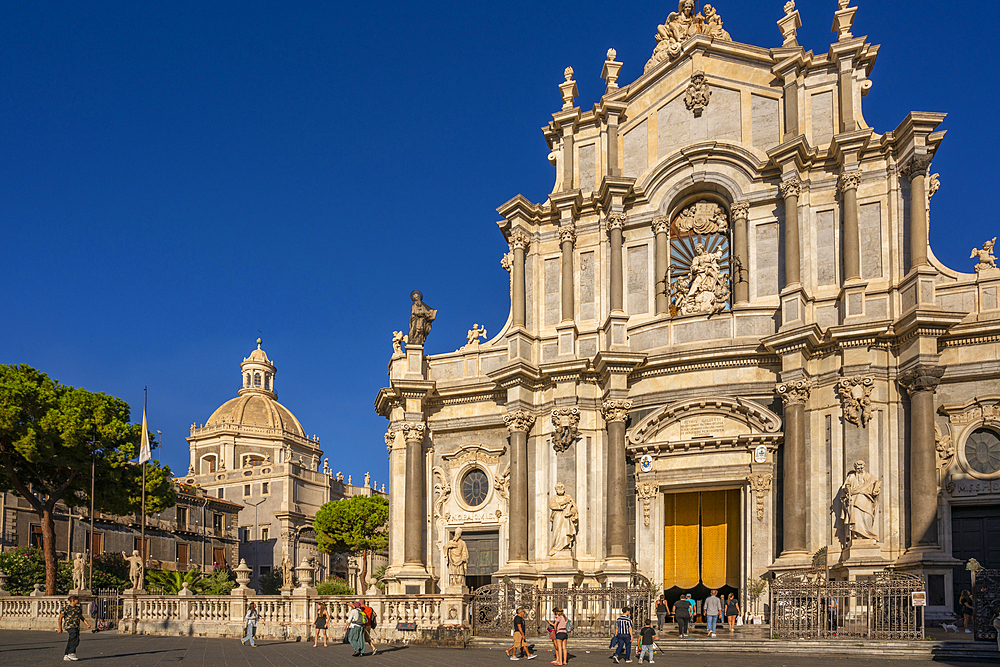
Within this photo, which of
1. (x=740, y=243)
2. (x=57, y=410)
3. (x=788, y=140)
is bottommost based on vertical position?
(x=57, y=410)

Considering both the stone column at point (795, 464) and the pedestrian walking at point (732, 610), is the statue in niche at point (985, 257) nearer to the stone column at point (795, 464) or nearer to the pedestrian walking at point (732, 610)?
the stone column at point (795, 464)

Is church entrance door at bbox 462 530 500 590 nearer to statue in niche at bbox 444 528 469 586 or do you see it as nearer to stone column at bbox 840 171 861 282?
statue in niche at bbox 444 528 469 586

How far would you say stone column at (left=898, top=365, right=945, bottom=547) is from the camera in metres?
22.5

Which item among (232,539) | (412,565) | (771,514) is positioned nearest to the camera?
(771,514)

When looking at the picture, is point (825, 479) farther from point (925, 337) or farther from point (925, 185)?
point (925, 185)

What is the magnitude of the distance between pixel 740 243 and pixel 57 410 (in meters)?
25.4

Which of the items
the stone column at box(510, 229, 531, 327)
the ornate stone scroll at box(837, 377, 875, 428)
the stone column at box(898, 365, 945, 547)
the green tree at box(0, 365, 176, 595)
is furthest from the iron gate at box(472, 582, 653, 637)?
the green tree at box(0, 365, 176, 595)

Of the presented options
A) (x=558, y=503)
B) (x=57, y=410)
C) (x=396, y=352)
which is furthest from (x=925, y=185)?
(x=57, y=410)

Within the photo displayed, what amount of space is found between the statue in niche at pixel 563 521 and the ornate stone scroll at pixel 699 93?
12.0 m

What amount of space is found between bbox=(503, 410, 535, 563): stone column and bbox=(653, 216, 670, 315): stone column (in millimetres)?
5083

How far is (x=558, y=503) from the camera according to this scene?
26453mm

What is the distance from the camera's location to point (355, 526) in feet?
194

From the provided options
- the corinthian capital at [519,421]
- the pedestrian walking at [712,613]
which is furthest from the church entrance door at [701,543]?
the corinthian capital at [519,421]

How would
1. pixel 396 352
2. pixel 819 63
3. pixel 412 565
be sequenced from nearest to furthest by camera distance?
pixel 819 63
pixel 412 565
pixel 396 352
